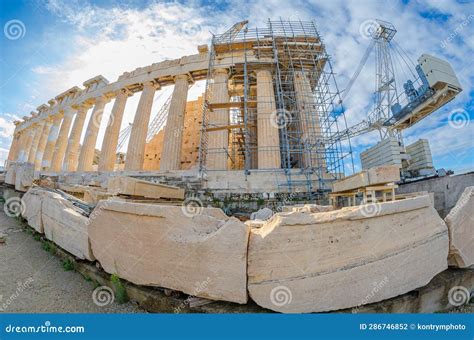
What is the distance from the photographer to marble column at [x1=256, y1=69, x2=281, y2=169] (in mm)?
11953

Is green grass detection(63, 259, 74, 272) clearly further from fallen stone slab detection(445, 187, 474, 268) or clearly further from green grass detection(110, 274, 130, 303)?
fallen stone slab detection(445, 187, 474, 268)

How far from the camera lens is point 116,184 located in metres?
5.07

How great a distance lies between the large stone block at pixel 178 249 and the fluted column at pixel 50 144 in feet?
92.9

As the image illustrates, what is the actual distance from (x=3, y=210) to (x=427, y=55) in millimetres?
19786

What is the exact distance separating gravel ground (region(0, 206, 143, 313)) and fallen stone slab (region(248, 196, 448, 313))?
1.79m

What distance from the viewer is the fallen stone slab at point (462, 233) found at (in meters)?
2.99

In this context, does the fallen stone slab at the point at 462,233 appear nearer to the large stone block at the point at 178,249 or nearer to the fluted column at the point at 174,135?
the large stone block at the point at 178,249

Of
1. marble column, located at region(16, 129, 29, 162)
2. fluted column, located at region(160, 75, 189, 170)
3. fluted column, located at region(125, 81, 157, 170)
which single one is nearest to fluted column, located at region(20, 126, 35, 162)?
marble column, located at region(16, 129, 29, 162)

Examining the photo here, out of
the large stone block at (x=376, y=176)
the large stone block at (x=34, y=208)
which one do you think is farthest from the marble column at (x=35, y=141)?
the large stone block at (x=376, y=176)

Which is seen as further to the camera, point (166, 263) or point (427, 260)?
point (427, 260)

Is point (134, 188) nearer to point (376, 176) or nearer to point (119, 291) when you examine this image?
point (119, 291)

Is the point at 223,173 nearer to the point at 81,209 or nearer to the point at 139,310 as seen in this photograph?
the point at 81,209

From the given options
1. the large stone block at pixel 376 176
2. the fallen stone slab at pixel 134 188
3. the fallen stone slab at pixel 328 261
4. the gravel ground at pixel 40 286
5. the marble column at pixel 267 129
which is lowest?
the gravel ground at pixel 40 286

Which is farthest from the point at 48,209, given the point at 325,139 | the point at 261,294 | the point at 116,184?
the point at 325,139
